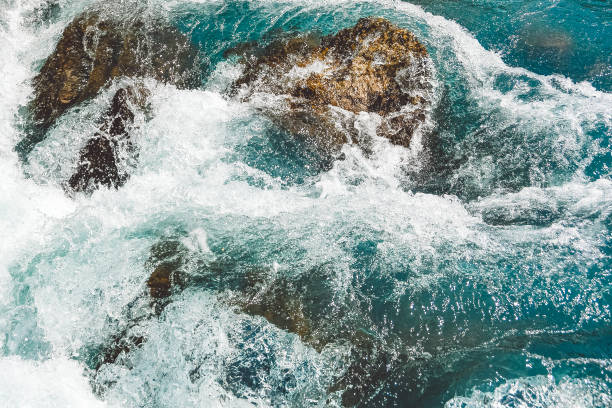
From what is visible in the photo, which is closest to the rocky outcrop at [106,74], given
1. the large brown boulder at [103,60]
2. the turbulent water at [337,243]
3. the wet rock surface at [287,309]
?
the large brown boulder at [103,60]

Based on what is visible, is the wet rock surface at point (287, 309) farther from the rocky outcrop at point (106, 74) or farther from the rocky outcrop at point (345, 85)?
the rocky outcrop at point (345, 85)

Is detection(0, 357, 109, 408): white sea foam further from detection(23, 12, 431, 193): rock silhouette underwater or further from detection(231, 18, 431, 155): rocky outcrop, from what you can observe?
detection(231, 18, 431, 155): rocky outcrop

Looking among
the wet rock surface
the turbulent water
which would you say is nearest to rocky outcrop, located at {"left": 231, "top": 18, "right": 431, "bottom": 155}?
the turbulent water

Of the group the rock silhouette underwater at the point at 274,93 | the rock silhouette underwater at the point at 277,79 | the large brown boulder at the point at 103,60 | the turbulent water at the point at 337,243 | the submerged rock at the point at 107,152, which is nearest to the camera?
the turbulent water at the point at 337,243

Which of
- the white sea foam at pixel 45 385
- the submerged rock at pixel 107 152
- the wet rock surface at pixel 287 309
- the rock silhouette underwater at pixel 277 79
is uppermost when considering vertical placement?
the rock silhouette underwater at pixel 277 79

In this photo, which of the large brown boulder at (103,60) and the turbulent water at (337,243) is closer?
the turbulent water at (337,243)

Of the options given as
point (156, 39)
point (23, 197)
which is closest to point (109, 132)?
point (23, 197)

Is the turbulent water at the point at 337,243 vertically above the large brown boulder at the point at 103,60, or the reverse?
the large brown boulder at the point at 103,60
